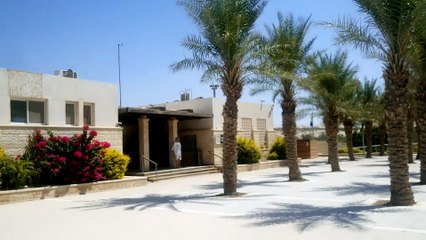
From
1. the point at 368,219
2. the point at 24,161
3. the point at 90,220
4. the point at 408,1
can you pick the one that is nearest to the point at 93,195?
the point at 24,161

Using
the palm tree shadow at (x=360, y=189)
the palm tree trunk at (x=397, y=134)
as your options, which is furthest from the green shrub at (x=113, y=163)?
the palm tree trunk at (x=397, y=134)

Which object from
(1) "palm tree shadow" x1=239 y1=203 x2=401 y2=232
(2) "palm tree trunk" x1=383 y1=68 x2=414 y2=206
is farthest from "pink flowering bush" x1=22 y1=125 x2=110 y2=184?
(2) "palm tree trunk" x1=383 y1=68 x2=414 y2=206

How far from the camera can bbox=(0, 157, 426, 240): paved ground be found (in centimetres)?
878

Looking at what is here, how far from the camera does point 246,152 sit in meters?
28.1

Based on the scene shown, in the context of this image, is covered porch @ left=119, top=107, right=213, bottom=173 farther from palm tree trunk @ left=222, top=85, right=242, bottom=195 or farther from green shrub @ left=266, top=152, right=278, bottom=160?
palm tree trunk @ left=222, top=85, right=242, bottom=195

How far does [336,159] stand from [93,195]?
44.1 feet

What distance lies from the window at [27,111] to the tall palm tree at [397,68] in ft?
42.5

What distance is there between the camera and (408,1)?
35.7 ft

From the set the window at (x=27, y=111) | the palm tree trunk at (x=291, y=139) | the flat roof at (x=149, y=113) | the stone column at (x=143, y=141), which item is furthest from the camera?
the stone column at (x=143, y=141)

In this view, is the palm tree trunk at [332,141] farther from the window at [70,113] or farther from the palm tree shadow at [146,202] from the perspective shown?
the window at [70,113]

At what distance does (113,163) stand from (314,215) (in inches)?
429

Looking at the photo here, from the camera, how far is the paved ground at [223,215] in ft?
28.8

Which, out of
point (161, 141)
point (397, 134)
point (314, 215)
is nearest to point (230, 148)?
point (314, 215)

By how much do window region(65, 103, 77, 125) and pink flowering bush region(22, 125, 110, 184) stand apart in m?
1.42
